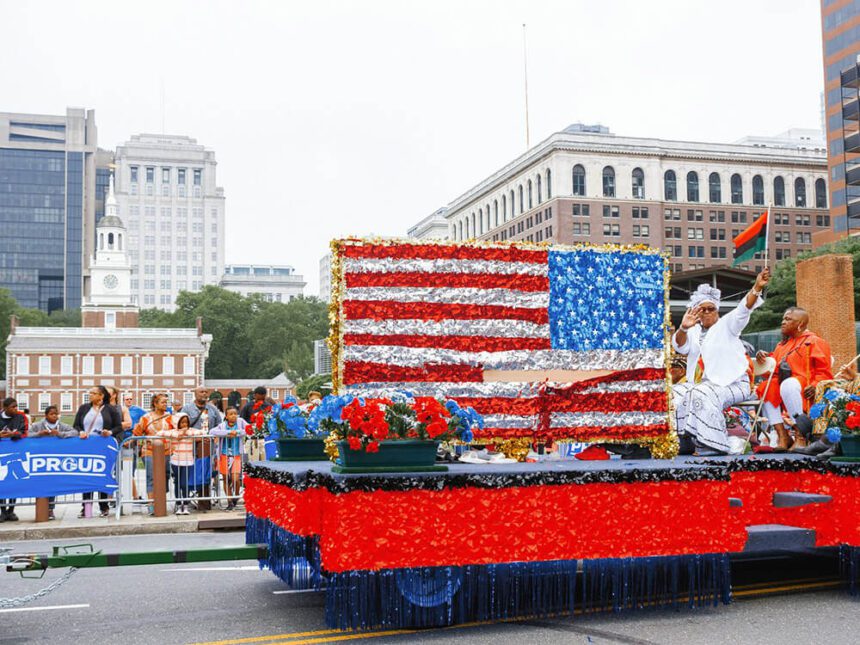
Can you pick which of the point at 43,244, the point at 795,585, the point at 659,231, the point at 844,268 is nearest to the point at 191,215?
the point at 43,244

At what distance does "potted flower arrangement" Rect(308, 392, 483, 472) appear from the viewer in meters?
6.66

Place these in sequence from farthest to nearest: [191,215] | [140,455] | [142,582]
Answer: [191,215]
[140,455]
[142,582]

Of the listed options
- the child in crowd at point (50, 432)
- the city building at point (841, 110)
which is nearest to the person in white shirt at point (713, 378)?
the child in crowd at point (50, 432)

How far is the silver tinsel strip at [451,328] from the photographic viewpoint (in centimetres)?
880

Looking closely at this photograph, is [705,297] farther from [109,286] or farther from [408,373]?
[109,286]

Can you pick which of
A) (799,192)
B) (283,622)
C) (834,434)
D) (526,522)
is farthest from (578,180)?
(283,622)

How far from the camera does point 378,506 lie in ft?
21.4

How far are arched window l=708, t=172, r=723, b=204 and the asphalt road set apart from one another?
111 metres

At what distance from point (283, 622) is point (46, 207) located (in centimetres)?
18440

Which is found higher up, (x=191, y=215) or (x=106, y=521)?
(x=191, y=215)

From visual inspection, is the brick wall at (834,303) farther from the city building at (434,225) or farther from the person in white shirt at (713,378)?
the city building at (434,225)

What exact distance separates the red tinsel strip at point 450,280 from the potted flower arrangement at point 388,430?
1951 mm

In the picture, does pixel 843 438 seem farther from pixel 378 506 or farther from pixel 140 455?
pixel 140 455

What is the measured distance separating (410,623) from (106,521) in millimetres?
7925
